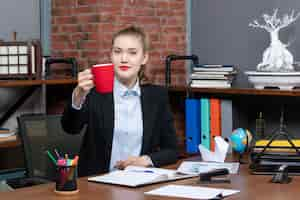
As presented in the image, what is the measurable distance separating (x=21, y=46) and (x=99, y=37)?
2.02 ft

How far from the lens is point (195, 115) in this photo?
161 inches

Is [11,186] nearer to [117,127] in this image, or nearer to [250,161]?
[117,127]

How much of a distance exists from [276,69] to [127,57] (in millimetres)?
1267

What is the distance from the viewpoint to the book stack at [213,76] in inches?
159

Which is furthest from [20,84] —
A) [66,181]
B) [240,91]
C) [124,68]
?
[66,181]

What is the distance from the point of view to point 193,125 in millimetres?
4082

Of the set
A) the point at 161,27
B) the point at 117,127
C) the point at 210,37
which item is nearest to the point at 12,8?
the point at 161,27

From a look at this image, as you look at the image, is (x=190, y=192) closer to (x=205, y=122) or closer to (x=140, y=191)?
(x=140, y=191)

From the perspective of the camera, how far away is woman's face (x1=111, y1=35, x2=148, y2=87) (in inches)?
111

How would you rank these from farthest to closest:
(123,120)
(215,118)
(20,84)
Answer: (215,118) → (20,84) → (123,120)

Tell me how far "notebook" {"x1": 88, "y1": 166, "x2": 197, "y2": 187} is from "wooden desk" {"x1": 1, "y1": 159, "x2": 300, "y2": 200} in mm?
27

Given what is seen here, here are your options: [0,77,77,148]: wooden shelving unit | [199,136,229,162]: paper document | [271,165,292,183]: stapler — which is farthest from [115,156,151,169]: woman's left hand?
[0,77,77,148]: wooden shelving unit

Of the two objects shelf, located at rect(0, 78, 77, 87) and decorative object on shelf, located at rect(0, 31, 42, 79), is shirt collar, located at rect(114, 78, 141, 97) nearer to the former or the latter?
shelf, located at rect(0, 78, 77, 87)

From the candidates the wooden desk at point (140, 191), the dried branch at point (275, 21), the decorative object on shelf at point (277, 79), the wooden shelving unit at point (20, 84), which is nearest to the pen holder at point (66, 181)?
the wooden desk at point (140, 191)
